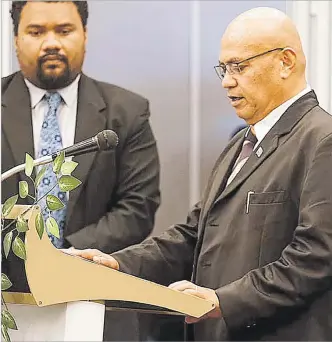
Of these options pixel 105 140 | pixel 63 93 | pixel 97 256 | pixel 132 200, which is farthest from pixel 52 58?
pixel 105 140

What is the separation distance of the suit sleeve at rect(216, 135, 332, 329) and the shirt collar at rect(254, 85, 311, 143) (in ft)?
0.86

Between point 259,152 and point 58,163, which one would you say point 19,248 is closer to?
point 58,163

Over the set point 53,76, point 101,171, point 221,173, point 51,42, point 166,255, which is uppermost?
point 51,42

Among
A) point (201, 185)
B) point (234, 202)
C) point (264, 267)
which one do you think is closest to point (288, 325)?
point (264, 267)

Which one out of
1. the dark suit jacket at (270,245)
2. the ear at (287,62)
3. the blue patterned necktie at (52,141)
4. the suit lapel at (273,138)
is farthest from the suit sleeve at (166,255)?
the blue patterned necktie at (52,141)

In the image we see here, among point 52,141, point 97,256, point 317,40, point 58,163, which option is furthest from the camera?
point 317,40

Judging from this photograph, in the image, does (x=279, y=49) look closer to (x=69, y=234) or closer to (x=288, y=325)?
(x=288, y=325)

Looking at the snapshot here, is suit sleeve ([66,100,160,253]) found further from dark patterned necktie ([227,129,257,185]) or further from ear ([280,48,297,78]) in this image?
ear ([280,48,297,78])

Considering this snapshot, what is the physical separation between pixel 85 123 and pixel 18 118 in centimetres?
25

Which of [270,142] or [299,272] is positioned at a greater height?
[270,142]

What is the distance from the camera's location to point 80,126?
305 cm

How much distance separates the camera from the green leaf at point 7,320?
A: 5.55 feet

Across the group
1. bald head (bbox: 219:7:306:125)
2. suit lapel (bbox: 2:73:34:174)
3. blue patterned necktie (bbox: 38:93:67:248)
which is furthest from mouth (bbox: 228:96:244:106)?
suit lapel (bbox: 2:73:34:174)

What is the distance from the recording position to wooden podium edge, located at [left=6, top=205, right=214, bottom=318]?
1627mm
